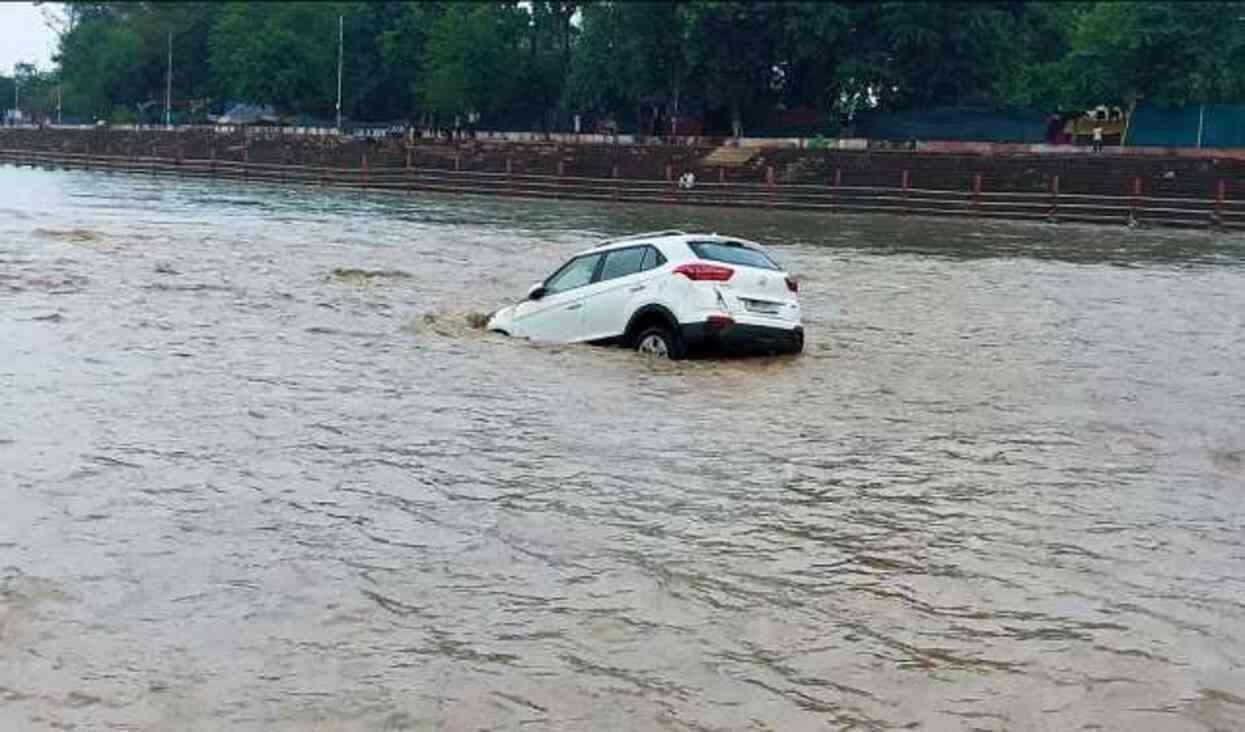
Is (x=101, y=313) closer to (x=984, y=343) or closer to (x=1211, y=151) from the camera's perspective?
(x=984, y=343)

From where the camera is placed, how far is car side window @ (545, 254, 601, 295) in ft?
46.6

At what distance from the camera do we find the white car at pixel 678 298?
13.1m

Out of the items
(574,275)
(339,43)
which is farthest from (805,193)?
(339,43)

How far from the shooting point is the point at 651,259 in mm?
13477

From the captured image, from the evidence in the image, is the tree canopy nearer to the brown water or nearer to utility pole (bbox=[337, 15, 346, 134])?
utility pole (bbox=[337, 15, 346, 134])

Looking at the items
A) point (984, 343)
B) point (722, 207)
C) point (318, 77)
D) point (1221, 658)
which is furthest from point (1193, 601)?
point (318, 77)

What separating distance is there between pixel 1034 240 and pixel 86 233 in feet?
73.2

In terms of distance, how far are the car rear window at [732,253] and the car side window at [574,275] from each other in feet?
4.12

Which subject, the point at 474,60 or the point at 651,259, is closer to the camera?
the point at 651,259

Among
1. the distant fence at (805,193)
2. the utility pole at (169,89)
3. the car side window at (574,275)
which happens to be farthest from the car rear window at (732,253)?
the utility pole at (169,89)

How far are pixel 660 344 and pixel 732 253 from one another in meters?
1.12

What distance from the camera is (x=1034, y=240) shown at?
35094 mm

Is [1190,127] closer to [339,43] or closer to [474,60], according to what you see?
[474,60]

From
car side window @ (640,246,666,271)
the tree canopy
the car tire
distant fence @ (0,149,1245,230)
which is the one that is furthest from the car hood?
the tree canopy
